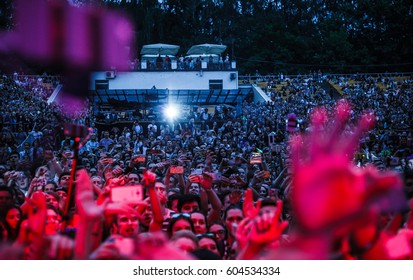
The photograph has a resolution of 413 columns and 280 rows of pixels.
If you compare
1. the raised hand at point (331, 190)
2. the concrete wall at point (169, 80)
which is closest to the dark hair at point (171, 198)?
the raised hand at point (331, 190)

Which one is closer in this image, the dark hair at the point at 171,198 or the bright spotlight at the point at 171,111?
the dark hair at the point at 171,198

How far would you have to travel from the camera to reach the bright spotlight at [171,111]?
13.6 metres

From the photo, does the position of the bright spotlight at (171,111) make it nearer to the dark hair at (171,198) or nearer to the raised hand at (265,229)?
the dark hair at (171,198)

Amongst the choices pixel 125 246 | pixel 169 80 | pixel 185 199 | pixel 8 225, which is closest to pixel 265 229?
pixel 125 246

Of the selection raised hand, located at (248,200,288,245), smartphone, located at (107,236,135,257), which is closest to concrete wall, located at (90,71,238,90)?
smartphone, located at (107,236,135,257)

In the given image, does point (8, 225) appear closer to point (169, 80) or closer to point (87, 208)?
point (87, 208)

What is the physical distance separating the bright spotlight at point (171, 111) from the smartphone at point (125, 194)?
10.7 m

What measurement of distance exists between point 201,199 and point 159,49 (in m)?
8.83

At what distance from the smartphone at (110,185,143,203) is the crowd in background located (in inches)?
0.7

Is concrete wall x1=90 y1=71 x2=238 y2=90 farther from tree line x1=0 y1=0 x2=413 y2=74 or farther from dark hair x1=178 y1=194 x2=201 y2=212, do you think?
dark hair x1=178 y1=194 x2=201 y2=212
